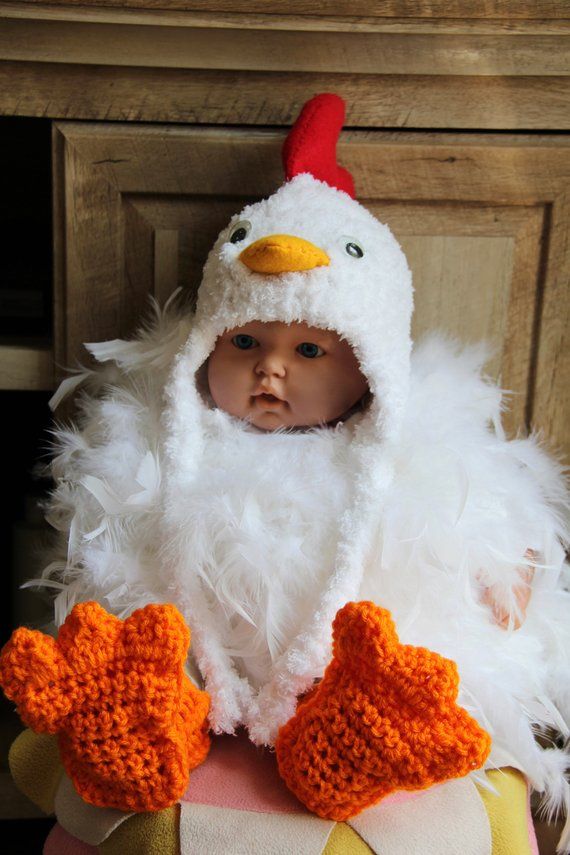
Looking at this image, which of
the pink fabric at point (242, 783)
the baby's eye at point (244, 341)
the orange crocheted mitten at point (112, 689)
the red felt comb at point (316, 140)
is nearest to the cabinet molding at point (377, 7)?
the red felt comb at point (316, 140)

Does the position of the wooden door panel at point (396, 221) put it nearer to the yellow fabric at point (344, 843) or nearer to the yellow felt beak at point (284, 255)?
the yellow felt beak at point (284, 255)

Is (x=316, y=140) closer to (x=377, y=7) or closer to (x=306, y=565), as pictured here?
(x=377, y=7)

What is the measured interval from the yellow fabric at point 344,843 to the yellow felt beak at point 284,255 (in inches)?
18.0

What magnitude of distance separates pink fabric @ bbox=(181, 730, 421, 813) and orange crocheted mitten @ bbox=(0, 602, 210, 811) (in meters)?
0.04

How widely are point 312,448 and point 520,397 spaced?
297mm

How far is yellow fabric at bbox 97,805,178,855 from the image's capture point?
2.17 ft

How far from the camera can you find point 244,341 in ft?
2.64

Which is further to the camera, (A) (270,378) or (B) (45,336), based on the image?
(B) (45,336)

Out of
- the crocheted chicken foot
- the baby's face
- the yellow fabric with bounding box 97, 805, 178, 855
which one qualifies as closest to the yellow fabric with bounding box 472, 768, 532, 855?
the crocheted chicken foot

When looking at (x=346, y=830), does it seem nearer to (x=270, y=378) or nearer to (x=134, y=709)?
(x=134, y=709)

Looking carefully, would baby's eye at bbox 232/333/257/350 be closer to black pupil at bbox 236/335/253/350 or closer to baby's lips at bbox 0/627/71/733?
black pupil at bbox 236/335/253/350

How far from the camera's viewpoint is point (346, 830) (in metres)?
0.66

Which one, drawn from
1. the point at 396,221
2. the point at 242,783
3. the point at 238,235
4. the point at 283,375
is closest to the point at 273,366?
the point at 283,375

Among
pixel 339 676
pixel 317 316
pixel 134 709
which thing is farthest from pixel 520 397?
pixel 134 709
